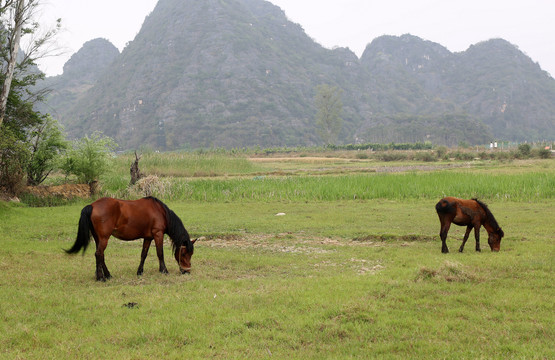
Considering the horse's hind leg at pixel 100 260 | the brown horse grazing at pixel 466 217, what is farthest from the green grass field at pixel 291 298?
the brown horse grazing at pixel 466 217

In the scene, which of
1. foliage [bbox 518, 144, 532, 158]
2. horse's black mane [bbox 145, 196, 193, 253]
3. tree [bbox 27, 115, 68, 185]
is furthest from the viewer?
foliage [bbox 518, 144, 532, 158]

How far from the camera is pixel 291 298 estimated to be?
6.30 metres

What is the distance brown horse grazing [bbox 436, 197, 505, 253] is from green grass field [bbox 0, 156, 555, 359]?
1.19ft

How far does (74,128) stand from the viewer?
126 meters

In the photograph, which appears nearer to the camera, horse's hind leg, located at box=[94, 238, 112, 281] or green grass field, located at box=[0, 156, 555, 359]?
green grass field, located at box=[0, 156, 555, 359]

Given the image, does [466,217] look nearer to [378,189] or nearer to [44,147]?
[378,189]

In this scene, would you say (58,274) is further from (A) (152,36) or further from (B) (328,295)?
(A) (152,36)

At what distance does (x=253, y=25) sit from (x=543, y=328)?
180 m

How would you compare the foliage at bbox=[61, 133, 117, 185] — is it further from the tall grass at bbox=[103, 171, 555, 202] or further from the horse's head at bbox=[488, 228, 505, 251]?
the horse's head at bbox=[488, 228, 505, 251]

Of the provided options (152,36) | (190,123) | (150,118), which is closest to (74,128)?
(150,118)

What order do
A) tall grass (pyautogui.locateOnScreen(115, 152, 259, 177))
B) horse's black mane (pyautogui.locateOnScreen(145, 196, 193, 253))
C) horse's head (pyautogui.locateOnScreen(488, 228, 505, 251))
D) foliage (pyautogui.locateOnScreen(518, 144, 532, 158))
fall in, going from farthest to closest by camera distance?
foliage (pyautogui.locateOnScreen(518, 144, 532, 158))
tall grass (pyautogui.locateOnScreen(115, 152, 259, 177))
horse's head (pyautogui.locateOnScreen(488, 228, 505, 251))
horse's black mane (pyautogui.locateOnScreen(145, 196, 193, 253))

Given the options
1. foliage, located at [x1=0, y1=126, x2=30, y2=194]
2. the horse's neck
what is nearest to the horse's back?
the horse's neck

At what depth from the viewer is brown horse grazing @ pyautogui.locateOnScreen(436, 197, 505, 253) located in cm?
940

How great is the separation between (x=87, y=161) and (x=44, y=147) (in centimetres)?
230
